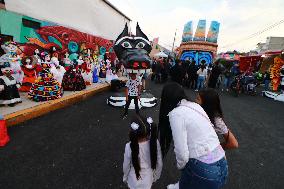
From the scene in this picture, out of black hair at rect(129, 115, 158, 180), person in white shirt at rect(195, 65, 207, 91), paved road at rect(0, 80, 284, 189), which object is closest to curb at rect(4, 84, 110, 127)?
paved road at rect(0, 80, 284, 189)

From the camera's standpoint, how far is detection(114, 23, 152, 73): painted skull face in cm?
595

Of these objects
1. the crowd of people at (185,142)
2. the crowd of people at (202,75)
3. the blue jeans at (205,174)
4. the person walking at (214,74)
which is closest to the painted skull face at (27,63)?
the crowd of people at (185,142)

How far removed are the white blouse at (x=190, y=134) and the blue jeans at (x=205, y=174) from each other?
0.07 m

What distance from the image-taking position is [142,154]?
2281 mm

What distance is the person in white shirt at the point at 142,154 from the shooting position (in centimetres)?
220

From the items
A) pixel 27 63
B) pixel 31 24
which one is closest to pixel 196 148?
pixel 27 63

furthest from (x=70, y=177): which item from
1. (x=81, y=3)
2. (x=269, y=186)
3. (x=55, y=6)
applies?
(x=81, y=3)

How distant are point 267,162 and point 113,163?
3084mm

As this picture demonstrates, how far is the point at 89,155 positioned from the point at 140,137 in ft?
6.68

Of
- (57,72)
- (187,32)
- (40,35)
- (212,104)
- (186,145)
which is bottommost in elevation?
(186,145)

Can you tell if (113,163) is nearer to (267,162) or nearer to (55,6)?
(267,162)

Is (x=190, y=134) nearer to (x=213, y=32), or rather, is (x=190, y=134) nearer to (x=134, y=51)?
(x=134, y=51)

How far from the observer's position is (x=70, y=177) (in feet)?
10.5

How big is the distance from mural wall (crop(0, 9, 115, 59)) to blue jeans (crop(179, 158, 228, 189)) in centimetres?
654
